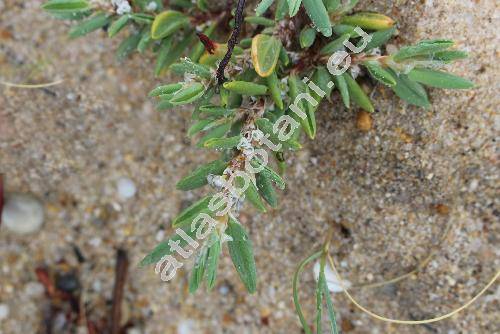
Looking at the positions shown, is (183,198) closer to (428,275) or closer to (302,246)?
(302,246)

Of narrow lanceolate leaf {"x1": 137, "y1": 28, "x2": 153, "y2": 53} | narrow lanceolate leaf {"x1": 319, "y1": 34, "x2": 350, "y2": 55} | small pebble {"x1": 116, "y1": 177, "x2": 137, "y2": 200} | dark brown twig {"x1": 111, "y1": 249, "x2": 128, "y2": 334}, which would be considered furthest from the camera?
dark brown twig {"x1": 111, "y1": 249, "x2": 128, "y2": 334}

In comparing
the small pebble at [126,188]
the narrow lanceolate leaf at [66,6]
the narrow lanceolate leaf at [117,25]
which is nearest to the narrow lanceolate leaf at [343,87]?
the narrow lanceolate leaf at [117,25]

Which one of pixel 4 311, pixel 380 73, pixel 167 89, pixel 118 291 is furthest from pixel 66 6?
pixel 4 311

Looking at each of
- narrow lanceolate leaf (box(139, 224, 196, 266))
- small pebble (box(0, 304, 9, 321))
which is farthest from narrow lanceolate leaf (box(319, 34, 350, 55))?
small pebble (box(0, 304, 9, 321))

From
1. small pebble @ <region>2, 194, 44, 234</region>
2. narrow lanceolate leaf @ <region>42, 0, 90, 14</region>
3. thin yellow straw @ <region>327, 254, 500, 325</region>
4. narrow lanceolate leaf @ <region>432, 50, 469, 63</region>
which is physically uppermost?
narrow lanceolate leaf @ <region>42, 0, 90, 14</region>

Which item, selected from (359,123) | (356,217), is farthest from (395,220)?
(359,123)

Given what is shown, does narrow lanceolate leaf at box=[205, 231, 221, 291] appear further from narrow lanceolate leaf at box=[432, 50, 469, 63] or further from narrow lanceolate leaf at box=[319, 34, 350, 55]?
narrow lanceolate leaf at box=[432, 50, 469, 63]
